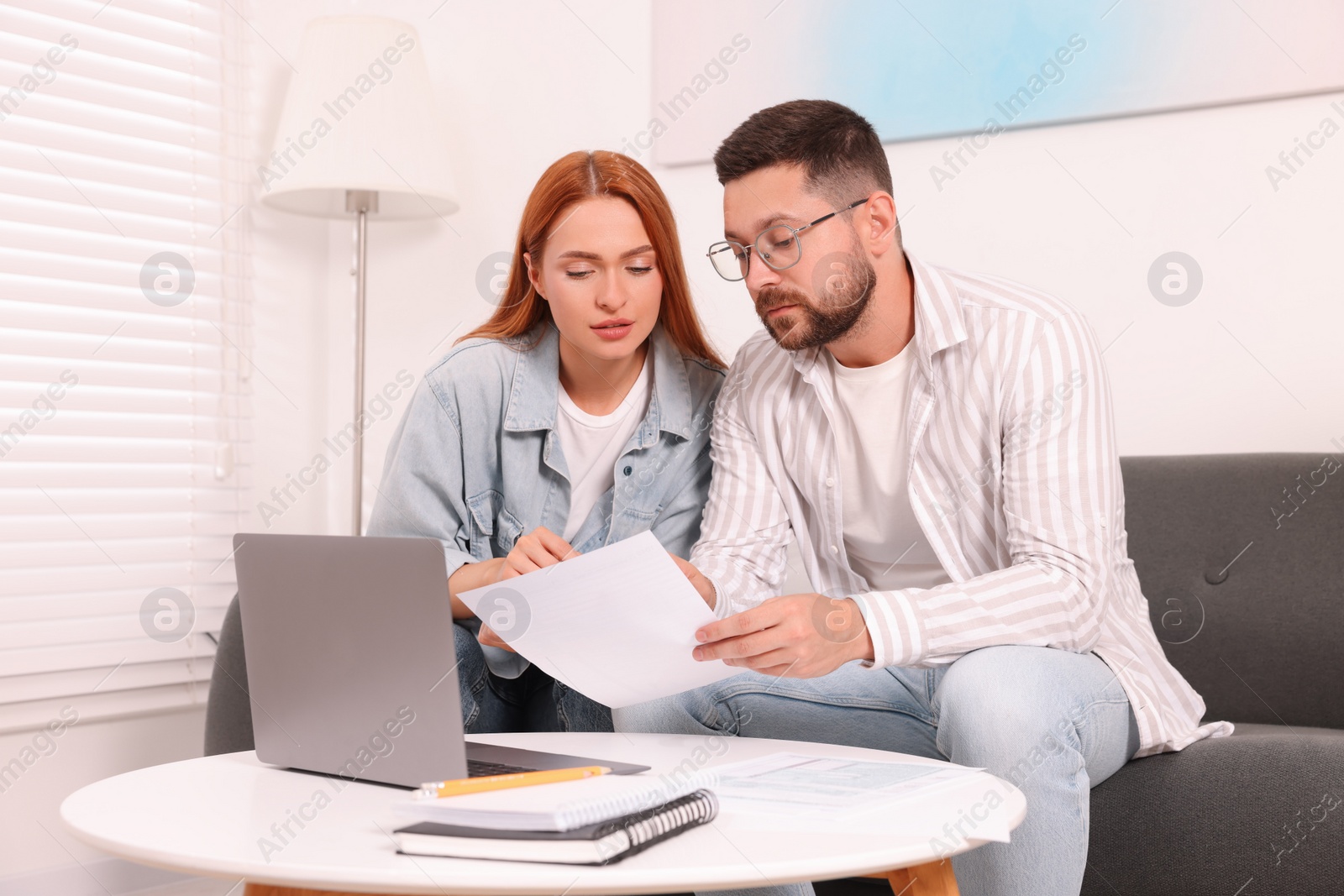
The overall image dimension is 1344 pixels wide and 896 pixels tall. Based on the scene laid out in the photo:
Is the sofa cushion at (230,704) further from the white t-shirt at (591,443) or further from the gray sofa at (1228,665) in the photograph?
the white t-shirt at (591,443)

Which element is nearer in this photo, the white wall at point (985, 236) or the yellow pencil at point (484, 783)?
the yellow pencil at point (484, 783)

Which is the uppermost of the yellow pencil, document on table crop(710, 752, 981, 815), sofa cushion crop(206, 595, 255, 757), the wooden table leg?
the yellow pencil

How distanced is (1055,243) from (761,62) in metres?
0.69

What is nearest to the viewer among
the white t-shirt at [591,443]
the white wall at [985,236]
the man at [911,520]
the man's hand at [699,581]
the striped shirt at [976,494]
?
the man at [911,520]

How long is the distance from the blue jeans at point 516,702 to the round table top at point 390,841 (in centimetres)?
52

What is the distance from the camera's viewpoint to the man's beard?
1.46 m

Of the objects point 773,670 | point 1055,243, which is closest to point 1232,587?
point 1055,243

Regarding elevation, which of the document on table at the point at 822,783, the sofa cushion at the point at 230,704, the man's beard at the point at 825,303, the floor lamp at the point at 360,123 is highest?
the floor lamp at the point at 360,123

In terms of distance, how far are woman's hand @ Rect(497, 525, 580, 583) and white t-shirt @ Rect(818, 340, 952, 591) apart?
0.46 metres

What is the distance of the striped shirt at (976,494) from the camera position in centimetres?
121

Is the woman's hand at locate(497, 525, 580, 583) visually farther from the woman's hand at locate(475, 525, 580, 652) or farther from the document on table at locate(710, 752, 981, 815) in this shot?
the document on table at locate(710, 752, 981, 815)

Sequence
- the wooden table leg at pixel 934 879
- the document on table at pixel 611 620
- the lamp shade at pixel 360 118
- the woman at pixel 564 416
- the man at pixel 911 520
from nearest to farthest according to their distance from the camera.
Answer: the wooden table leg at pixel 934 879
the document on table at pixel 611 620
the man at pixel 911 520
the woman at pixel 564 416
the lamp shade at pixel 360 118

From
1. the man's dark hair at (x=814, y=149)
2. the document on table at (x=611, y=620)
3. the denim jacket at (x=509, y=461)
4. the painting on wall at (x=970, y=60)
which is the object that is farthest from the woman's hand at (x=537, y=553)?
the painting on wall at (x=970, y=60)

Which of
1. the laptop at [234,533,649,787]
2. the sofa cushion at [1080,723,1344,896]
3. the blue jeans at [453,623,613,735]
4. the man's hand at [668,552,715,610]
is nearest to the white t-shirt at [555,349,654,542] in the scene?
the blue jeans at [453,623,613,735]
